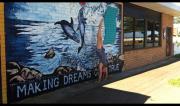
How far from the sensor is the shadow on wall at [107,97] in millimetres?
9430

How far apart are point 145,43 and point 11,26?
1200 centimetres

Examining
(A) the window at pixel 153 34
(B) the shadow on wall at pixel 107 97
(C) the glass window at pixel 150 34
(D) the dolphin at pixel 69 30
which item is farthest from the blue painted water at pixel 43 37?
(A) the window at pixel 153 34

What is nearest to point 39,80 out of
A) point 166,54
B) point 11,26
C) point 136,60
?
point 11,26

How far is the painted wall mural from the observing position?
8938mm

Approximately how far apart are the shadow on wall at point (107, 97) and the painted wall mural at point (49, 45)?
0.99 m

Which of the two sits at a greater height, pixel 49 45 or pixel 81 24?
pixel 81 24

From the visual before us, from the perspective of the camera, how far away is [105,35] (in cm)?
1419

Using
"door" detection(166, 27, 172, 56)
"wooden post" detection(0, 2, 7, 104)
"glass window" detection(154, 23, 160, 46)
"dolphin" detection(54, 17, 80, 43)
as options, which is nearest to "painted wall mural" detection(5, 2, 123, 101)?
"dolphin" detection(54, 17, 80, 43)

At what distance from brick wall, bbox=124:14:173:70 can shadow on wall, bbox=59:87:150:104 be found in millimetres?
5739

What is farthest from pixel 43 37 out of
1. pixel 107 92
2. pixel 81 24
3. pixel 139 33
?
pixel 139 33

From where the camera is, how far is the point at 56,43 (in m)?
10.7

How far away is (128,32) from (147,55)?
3.32 meters

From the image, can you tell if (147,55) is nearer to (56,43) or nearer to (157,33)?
(157,33)

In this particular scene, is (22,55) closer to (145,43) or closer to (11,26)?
(11,26)
